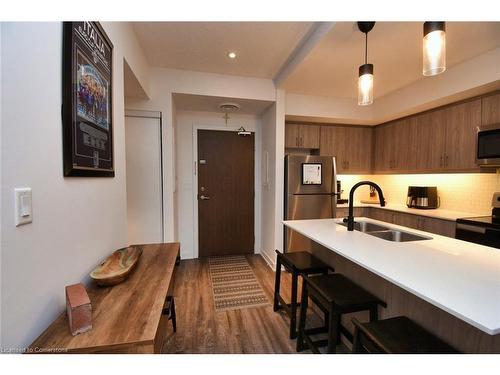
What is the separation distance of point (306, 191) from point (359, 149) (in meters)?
1.44

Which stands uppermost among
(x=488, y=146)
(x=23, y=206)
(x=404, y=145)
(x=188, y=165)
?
(x=404, y=145)

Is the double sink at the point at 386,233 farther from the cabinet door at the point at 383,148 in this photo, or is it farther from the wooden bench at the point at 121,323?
the cabinet door at the point at 383,148

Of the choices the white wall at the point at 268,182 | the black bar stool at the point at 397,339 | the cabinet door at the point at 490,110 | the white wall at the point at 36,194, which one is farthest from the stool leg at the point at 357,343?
the cabinet door at the point at 490,110

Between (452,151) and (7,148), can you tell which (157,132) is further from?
(452,151)

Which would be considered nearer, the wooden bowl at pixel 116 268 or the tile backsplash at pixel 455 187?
the wooden bowl at pixel 116 268

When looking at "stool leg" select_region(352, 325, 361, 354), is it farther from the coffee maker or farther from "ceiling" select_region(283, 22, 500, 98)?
the coffee maker

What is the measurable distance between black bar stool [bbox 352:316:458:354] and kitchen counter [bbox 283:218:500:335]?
254mm

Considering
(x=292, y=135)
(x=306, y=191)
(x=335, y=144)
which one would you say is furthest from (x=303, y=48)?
(x=335, y=144)

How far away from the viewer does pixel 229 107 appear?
325 cm

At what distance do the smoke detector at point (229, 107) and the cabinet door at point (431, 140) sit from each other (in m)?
2.56

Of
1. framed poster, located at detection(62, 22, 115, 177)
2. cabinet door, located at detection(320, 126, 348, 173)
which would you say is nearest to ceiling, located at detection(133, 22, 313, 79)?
framed poster, located at detection(62, 22, 115, 177)

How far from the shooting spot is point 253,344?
1.76 meters

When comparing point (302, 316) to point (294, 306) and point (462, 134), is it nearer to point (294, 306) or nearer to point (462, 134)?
point (294, 306)

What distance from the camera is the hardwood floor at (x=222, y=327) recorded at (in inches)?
67.9
